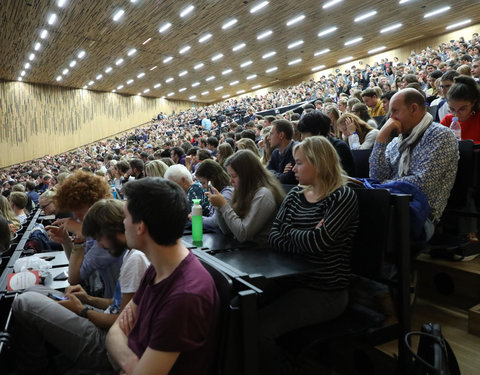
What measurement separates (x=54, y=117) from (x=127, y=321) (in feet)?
81.3

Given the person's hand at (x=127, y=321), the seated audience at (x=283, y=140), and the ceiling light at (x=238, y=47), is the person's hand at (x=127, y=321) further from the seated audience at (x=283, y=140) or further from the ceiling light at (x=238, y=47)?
the ceiling light at (x=238, y=47)

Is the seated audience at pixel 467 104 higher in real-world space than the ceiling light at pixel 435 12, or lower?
lower

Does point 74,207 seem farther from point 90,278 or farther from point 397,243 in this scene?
point 397,243

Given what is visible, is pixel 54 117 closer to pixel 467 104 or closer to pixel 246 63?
pixel 246 63

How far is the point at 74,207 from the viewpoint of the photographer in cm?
244

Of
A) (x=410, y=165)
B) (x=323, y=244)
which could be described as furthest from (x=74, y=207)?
(x=410, y=165)

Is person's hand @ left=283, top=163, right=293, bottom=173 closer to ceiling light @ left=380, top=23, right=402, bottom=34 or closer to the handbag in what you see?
the handbag

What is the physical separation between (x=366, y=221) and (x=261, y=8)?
12.2 metres

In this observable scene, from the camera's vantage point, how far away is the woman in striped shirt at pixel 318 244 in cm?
167

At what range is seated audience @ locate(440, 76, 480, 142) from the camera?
8.52 feet

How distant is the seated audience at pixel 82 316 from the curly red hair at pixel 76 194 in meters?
0.69

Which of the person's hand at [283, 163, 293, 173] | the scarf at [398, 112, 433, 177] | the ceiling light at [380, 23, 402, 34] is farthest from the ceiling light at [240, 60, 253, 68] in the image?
the scarf at [398, 112, 433, 177]

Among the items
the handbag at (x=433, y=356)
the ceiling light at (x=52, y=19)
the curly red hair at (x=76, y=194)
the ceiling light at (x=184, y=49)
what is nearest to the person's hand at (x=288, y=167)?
the curly red hair at (x=76, y=194)

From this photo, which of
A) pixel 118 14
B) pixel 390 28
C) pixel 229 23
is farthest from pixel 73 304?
pixel 390 28
